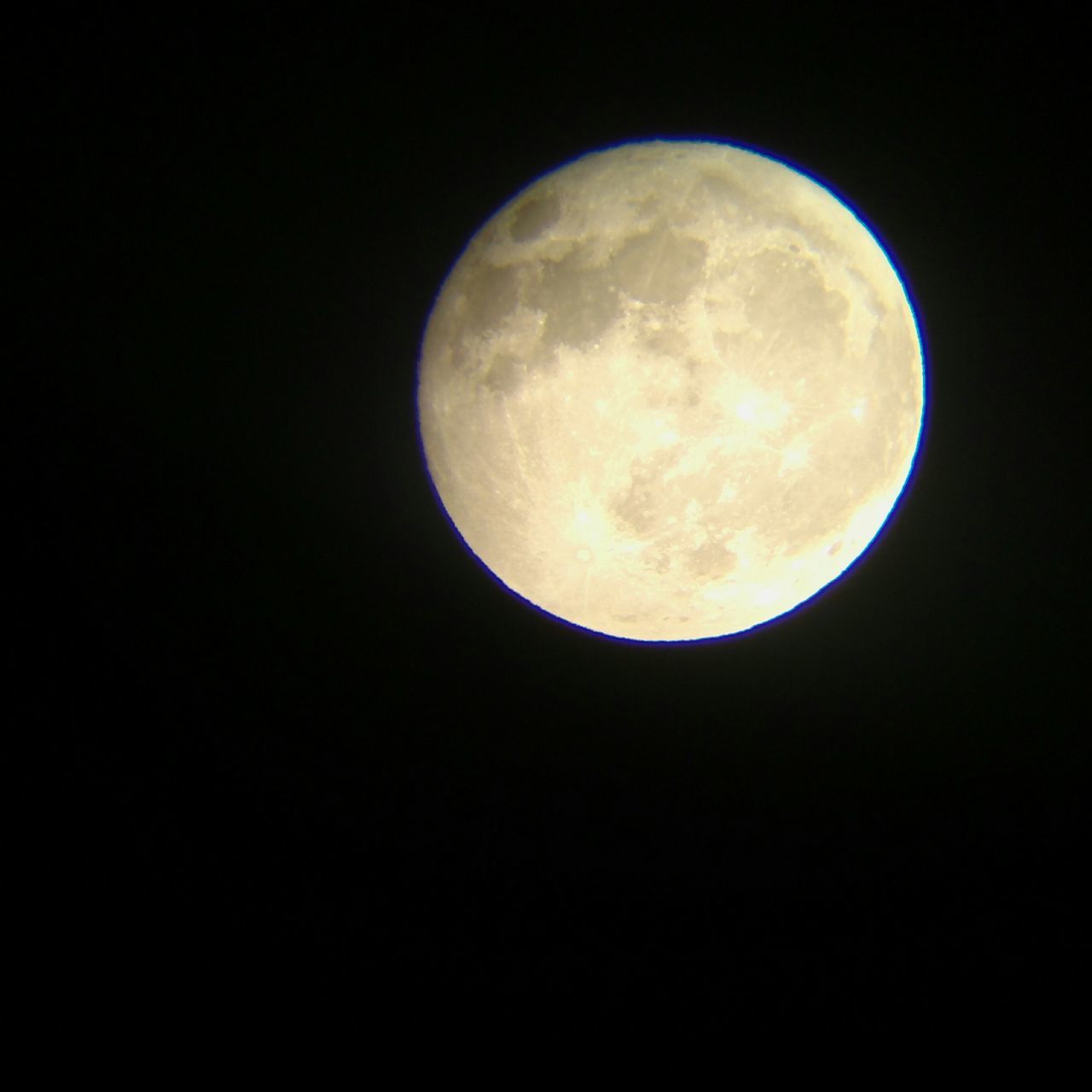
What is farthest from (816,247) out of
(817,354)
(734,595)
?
(734,595)

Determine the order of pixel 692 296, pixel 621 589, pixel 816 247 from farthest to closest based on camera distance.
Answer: pixel 621 589
pixel 816 247
pixel 692 296

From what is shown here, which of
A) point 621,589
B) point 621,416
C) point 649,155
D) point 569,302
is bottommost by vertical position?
point 621,589

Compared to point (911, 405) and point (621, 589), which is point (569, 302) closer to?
point (621, 589)

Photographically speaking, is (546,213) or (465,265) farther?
(465,265)

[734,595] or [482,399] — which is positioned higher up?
[482,399]

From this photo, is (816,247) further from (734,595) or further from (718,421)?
(734,595)

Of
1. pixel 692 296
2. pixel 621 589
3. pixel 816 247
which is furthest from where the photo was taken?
pixel 621 589

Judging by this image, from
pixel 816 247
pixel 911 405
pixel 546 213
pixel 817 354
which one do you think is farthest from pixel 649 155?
pixel 911 405
